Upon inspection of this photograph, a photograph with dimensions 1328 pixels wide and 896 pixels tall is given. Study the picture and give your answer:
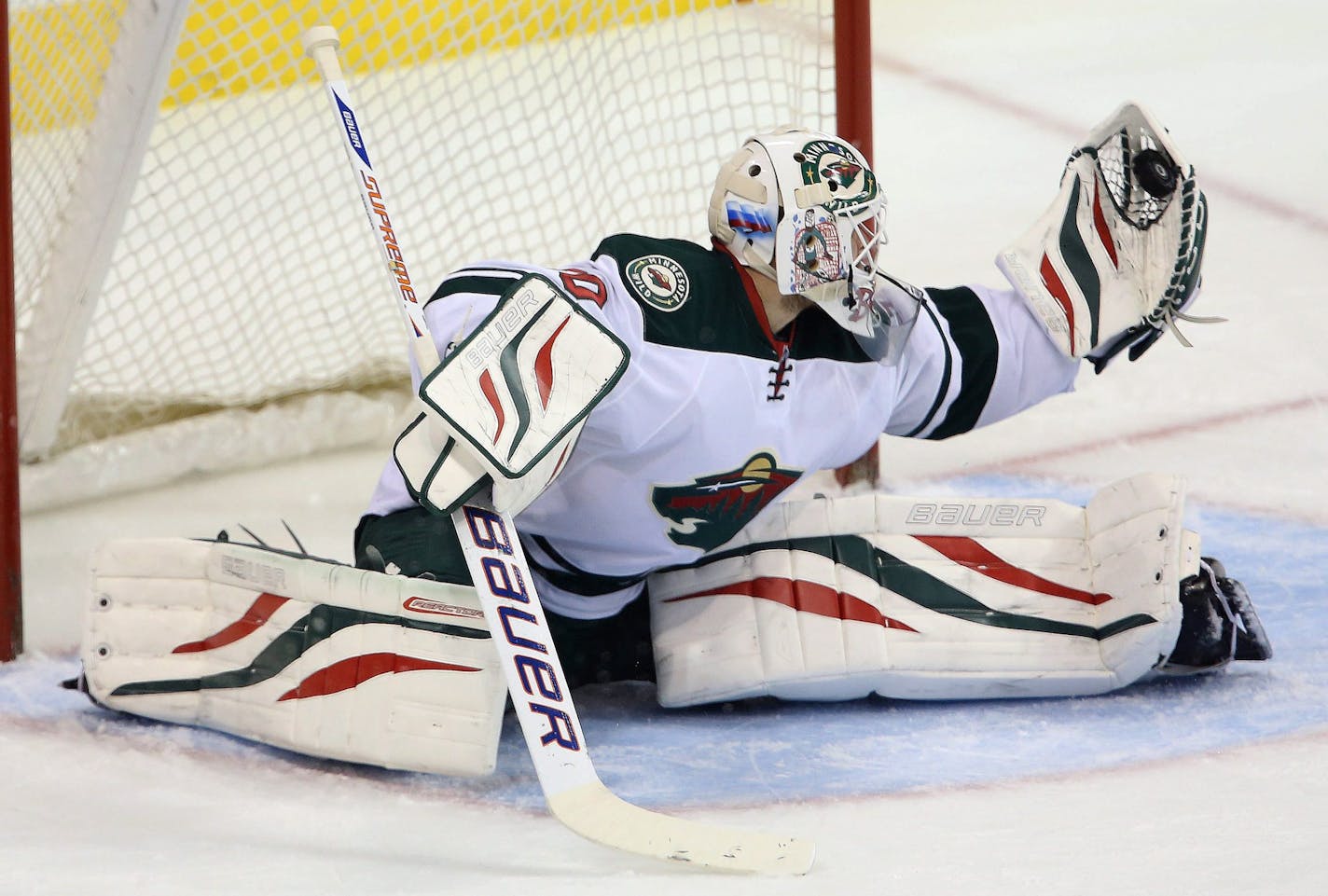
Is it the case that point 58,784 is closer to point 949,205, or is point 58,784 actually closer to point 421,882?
point 421,882

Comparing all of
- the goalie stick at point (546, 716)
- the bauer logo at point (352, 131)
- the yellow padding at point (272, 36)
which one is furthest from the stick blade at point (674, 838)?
the yellow padding at point (272, 36)

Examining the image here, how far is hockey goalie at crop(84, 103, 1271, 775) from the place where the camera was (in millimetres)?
2043

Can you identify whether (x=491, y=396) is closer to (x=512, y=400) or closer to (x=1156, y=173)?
(x=512, y=400)

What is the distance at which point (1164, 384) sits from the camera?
11.8ft

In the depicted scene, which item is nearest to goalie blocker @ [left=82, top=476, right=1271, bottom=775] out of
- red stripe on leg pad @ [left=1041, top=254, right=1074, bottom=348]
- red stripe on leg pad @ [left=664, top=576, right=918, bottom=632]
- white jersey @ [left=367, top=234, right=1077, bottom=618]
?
red stripe on leg pad @ [left=664, top=576, right=918, bottom=632]

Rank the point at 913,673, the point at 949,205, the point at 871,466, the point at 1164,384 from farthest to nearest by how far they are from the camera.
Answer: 1. the point at 949,205
2. the point at 1164,384
3. the point at 871,466
4. the point at 913,673

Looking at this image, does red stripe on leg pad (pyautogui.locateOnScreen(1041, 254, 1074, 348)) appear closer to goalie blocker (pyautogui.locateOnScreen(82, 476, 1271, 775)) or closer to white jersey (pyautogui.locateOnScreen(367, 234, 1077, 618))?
white jersey (pyautogui.locateOnScreen(367, 234, 1077, 618))

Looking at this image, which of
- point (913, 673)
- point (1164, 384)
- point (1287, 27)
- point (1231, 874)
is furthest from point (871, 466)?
point (1287, 27)

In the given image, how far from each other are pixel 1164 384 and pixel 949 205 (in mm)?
1043

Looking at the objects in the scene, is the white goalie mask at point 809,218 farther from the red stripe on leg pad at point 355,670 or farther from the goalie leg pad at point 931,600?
the red stripe on leg pad at point 355,670

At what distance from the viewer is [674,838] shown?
1859mm

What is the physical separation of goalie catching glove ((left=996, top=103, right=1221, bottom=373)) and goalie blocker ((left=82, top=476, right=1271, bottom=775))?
0.68 feet

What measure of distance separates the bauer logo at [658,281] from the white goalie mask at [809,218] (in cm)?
8

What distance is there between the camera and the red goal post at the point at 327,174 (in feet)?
9.95
